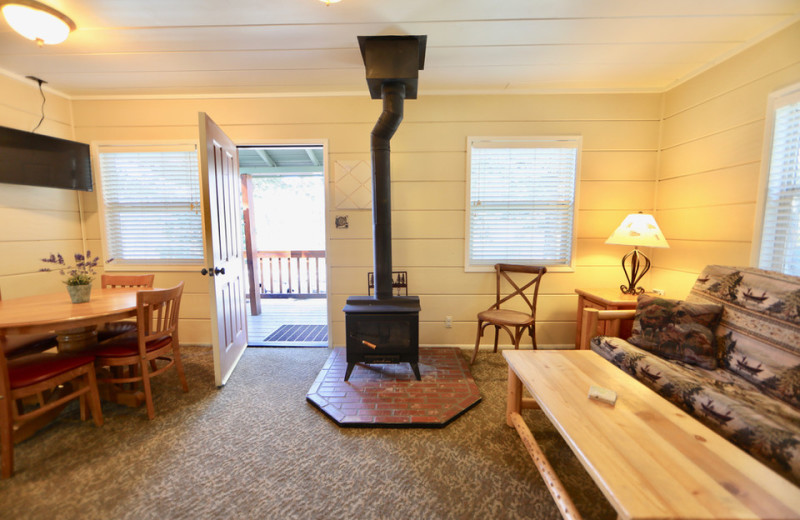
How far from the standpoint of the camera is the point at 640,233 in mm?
2318

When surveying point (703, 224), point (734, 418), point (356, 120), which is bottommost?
point (734, 418)

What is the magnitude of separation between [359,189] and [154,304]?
6.10 feet

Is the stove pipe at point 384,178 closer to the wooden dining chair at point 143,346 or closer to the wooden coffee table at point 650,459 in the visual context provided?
the wooden coffee table at point 650,459

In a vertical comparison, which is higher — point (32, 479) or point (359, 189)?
point (359, 189)

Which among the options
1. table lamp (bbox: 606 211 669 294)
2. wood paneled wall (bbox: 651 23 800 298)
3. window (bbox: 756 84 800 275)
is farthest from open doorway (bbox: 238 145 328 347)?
window (bbox: 756 84 800 275)

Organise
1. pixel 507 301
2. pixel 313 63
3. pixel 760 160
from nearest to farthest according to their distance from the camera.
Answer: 1. pixel 760 160
2. pixel 313 63
3. pixel 507 301

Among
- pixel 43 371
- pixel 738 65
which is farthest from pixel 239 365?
pixel 738 65

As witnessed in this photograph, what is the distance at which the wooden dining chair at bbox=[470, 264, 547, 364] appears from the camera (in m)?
2.49

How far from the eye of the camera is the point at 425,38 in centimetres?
196

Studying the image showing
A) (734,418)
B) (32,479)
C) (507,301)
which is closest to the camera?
(734,418)

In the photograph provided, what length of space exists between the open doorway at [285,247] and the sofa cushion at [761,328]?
10.3 feet

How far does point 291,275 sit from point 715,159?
5.69 m

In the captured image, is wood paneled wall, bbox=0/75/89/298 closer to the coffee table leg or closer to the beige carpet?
the beige carpet

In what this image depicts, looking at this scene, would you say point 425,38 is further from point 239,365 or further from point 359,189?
point 239,365
